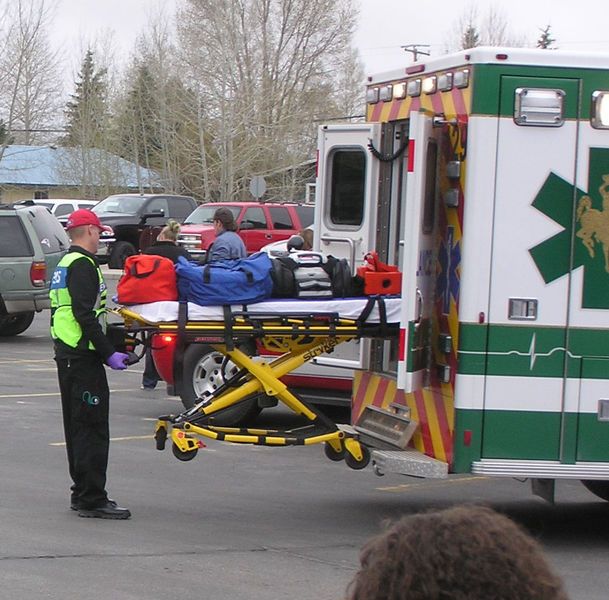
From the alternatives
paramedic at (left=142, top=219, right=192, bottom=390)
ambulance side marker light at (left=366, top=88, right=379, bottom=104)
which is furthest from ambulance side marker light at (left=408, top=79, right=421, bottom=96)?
paramedic at (left=142, top=219, right=192, bottom=390)

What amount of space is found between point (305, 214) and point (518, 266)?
2153 cm

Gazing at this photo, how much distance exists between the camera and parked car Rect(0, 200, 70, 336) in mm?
18156

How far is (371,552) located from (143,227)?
31057 mm

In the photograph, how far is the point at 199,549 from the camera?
707 centimetres

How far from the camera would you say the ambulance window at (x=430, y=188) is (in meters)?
7.52

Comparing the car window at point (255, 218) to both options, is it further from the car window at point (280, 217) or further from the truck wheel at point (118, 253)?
the truck wheel at point (118, 253)

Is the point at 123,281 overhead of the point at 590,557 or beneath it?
overhead

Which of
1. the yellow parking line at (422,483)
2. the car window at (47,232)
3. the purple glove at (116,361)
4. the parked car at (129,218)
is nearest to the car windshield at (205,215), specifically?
the parked car at (129,218)

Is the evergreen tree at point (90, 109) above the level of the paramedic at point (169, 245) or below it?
above

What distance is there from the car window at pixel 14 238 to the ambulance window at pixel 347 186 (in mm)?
9147

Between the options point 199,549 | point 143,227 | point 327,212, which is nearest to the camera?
point 199,549

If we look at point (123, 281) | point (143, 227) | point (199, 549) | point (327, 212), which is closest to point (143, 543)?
point (199, 549)

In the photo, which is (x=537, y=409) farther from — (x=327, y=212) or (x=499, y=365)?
(x=327, y=212)

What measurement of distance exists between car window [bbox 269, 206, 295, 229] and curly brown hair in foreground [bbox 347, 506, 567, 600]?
26.4 metres
